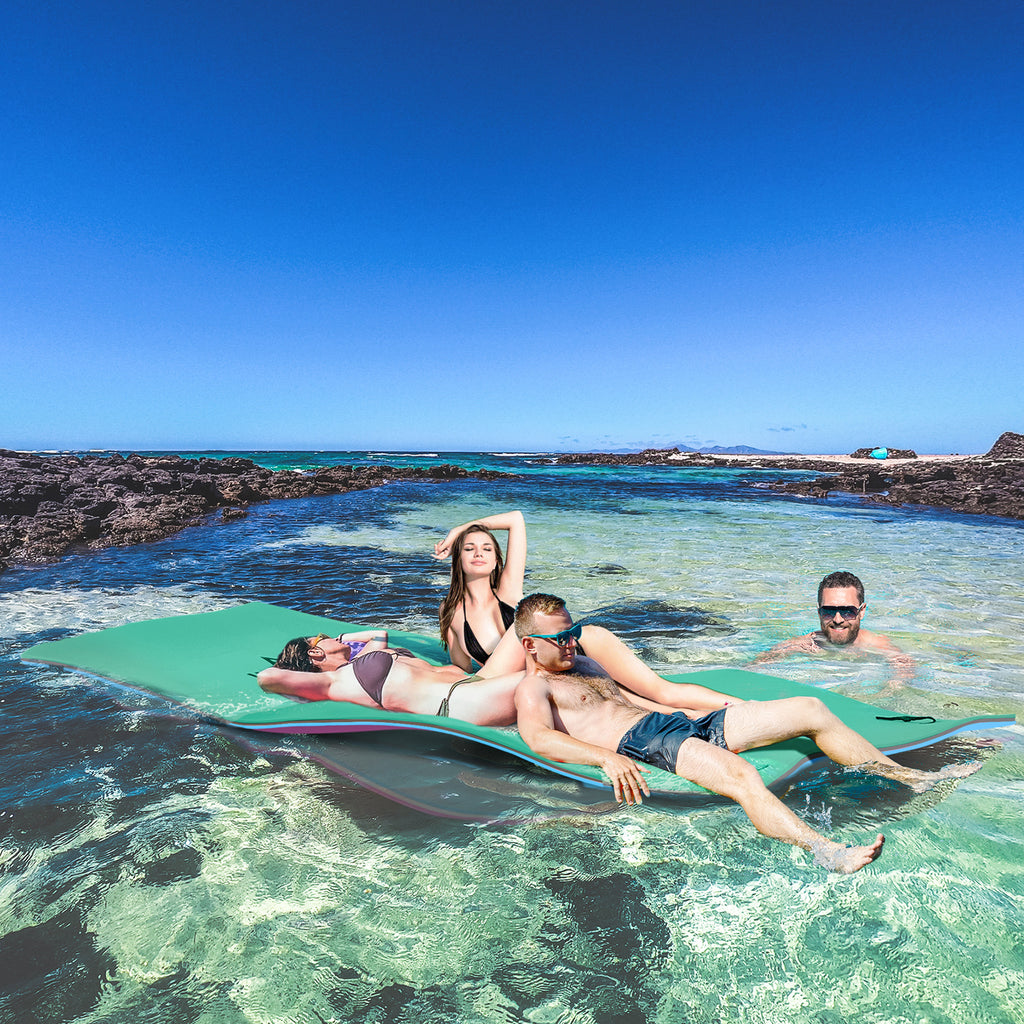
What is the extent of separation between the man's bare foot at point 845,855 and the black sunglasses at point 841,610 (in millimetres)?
3118

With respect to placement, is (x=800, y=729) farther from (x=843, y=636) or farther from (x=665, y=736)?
(x=843, y=636)

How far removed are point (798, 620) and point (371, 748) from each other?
533 cm

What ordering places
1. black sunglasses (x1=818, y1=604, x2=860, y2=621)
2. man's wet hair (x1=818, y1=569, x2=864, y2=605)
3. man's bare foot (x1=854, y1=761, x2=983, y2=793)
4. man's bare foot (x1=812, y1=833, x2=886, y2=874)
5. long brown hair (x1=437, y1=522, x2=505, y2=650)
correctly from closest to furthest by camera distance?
man's bare foot (x1=812, y1=833, x2=886, y2=874) < man's bare foot (x1=854, y1=761, x2=983, y2=793) < long brown hair (x1=437, y1=522, x2=505, y2=650) < man's wet hair (x1=818, y1=569, x2=864, y2=605) < black sunglasses (x1=818, y1=604, x2=860, y2=621)

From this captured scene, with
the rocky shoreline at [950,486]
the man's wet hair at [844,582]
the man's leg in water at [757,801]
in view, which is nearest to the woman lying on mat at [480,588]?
the man's leg in water at [757,801]

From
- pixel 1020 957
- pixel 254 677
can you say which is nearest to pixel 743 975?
pixel 1020 957

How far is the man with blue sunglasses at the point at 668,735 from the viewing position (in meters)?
2.63

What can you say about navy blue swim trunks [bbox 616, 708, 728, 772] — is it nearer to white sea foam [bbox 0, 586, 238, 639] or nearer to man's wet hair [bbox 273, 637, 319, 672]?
man's wet hair [bbox 273, 637, 319, 672]

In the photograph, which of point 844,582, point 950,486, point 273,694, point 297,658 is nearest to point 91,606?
point 273,694

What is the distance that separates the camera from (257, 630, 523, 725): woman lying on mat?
3619 millimetres

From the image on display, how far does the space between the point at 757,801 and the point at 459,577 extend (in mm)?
2477

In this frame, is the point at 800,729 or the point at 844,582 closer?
the point at 800,729

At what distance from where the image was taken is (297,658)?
171 inches

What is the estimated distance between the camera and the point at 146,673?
4.73m

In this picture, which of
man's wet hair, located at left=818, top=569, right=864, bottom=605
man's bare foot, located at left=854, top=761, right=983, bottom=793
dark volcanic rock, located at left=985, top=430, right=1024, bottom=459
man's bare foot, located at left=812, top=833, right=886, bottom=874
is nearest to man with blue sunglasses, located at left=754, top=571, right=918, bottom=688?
A: man's wet hair, located at left=818, top=569, right=864, bottom=605
